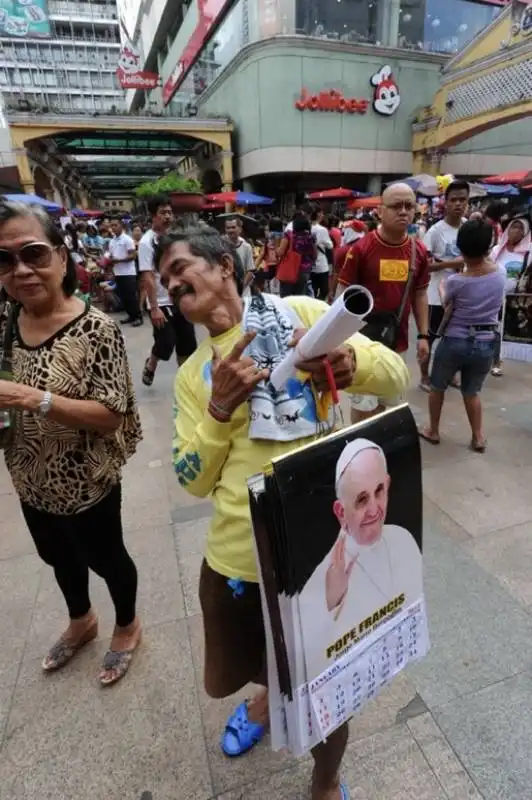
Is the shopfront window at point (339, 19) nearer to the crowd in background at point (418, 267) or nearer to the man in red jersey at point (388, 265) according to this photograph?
the crowd in background at point (418, 267)

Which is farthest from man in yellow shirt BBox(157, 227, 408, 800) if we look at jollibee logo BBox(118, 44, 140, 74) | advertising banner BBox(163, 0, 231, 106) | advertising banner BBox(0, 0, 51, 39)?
advertising banner BBox(0, 0, 51, 39)

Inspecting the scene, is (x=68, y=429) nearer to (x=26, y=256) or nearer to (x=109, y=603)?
(x=26, y=256)

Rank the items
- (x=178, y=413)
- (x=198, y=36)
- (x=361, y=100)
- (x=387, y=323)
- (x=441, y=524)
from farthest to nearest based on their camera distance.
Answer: (x=198, y=36)
(x=361, y=100)
(x=387, y=323)
(x=441, y=524)
(x=178, y=413)

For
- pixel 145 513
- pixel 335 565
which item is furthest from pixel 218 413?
pixel 145 513

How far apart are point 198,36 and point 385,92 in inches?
533

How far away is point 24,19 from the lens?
39250 mm

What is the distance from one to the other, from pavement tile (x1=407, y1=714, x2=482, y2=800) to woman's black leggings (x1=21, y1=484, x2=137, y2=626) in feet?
3.92

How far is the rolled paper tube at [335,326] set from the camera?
31.9 inches

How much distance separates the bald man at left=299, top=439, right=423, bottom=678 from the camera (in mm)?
911

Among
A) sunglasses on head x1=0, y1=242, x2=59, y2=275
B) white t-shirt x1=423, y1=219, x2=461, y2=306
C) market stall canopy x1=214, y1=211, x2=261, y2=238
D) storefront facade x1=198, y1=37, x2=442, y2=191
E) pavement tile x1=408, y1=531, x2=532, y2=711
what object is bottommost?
pavement tile x1=408, y1=531, x2=532, y2=711

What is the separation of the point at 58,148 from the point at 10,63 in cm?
3910

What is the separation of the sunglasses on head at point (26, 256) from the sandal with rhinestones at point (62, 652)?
1567 millimetres

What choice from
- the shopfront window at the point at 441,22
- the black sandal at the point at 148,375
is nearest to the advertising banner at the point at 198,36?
the shopfront window at the point at 441,22

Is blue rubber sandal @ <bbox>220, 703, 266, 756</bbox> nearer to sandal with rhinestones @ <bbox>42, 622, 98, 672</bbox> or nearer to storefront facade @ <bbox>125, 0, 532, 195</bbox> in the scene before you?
sandal with rhinestones @ <bbox>42, 622, 98, 672</bbox>
